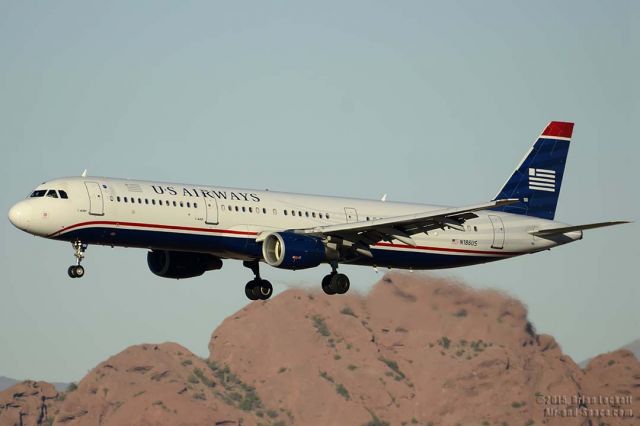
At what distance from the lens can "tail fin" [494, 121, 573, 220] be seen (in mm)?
71750

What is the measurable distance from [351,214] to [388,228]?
11.7ft

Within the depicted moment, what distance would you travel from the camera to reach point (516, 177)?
72.5m

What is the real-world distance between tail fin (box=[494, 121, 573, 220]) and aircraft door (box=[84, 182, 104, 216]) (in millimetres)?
22196

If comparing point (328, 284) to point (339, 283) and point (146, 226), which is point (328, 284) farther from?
point (146, 226)

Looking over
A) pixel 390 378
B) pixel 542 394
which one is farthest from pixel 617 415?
pixel 390 378

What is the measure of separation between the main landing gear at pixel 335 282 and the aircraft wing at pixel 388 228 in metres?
1.62

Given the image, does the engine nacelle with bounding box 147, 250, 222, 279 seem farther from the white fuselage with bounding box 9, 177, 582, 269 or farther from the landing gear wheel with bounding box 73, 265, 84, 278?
the landing gear wheel with bounding box 73, 265, 84, 278

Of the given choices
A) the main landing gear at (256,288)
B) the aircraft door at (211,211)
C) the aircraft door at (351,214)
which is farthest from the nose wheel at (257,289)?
the aircraft door at (211,211)

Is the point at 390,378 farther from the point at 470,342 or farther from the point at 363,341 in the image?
the point at 470,342

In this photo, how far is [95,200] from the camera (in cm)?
5831

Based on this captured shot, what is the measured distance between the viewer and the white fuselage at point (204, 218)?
5809cm

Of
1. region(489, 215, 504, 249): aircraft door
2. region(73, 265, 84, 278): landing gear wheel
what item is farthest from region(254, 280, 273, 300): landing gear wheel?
region(489, 215, 504, 249): aircraft door

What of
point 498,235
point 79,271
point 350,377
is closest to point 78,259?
point 79,271

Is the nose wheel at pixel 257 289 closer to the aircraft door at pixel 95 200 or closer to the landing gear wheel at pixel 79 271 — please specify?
the landing gear wheel at pixel 79 271
